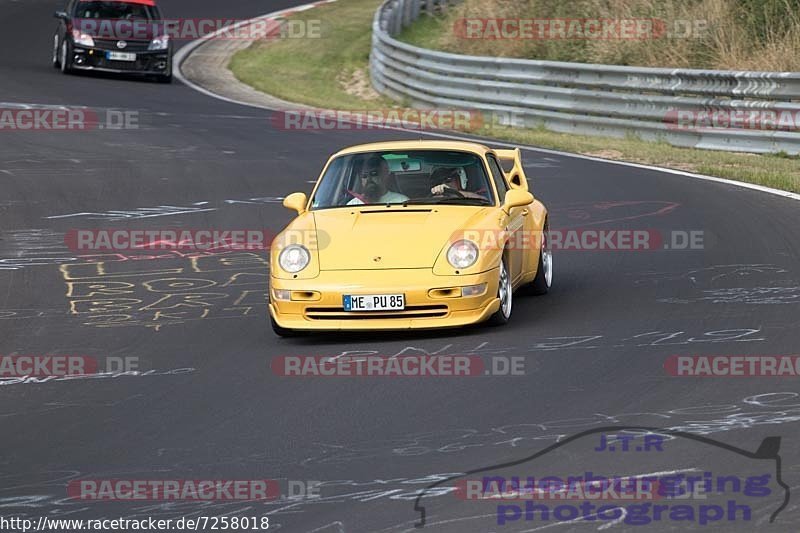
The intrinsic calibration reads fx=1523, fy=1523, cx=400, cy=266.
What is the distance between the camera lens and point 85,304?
1131 centimetres

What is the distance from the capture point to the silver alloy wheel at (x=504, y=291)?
32.8ft

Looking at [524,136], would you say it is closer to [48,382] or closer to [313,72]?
[313,72]

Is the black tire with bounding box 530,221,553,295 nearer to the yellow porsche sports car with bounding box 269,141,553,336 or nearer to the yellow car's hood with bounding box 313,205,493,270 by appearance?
the yellow porsche sports car with bounding box 269,141,553,336

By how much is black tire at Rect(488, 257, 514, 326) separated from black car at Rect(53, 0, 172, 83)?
21.4m

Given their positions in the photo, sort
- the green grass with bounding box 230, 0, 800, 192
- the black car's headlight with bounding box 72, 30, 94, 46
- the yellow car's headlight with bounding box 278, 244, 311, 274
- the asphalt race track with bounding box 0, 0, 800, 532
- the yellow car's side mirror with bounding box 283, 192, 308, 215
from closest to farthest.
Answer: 1. the asphalt race track with bounding box 0, 0, 800, 532
2. the yellow car's headlight with bounding box 278, 244, 311, 274
3. the yellow car's side mirror with bounding box 283, 192, 308, 215
4. the green grass with bounding box 230, 0, 800, 192
5. the black car's headlight with bounding box 72, 30, 94, 46

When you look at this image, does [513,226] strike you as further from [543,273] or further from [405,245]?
[405,245]

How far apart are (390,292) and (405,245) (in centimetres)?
44

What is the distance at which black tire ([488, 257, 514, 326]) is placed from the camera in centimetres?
997

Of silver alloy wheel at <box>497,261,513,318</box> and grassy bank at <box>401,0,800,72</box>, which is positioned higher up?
grassy bank at <box>401,0,800,72</box>

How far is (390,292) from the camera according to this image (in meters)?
9.60

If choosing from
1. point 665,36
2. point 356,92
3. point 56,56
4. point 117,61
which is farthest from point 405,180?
point 56,56

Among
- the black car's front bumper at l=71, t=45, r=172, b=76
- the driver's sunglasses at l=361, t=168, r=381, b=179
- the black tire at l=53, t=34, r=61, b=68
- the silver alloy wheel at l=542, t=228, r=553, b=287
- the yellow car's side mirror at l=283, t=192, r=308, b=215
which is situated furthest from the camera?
the black tire at l=53, t=34, r=61, b=68

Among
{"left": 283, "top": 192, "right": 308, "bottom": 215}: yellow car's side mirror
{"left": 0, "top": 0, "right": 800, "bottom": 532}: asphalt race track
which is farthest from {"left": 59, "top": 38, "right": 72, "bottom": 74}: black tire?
{"left": 283, "top": 192, "right": 308, "bottom": 215}: yellow car's side mirror

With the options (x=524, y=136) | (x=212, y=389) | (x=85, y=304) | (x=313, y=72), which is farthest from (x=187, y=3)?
(x=212, y=389)
